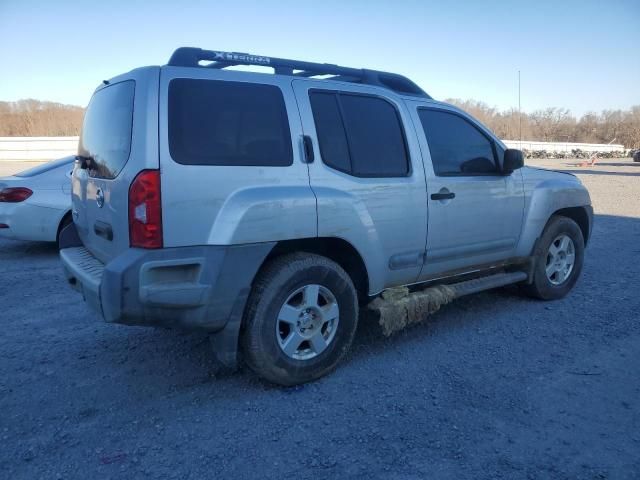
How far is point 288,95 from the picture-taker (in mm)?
3385

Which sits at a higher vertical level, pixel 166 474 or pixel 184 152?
pixel 184 152

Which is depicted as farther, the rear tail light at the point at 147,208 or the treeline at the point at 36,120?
the treeline at the point at 36,120

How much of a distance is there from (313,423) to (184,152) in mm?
1725

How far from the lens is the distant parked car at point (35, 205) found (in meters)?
6.92

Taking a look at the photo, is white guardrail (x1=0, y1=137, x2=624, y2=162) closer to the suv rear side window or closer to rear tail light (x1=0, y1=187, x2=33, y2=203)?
rear tail light (x1=0, y1=187, x2=33, y2=203)

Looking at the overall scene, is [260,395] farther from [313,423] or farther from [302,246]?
[302,246]

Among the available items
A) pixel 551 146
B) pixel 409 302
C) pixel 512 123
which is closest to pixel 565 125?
pixel 512 123

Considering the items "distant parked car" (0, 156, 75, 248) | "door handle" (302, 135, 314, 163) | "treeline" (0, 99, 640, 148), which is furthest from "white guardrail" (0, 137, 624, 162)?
"door handle" (302, 135, 314, 163)

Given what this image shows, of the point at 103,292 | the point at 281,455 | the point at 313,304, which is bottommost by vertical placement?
the point at 281,455

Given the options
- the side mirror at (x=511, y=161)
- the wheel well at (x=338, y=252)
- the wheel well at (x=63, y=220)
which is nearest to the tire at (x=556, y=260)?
the side mirror at (x=511, y=161)

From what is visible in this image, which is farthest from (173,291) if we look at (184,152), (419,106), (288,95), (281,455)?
(419,106)

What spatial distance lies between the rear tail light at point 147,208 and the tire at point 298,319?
0.73 m

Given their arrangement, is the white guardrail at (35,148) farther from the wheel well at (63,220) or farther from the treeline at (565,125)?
the treeline at (565,125)

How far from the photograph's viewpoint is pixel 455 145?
4312 mm
